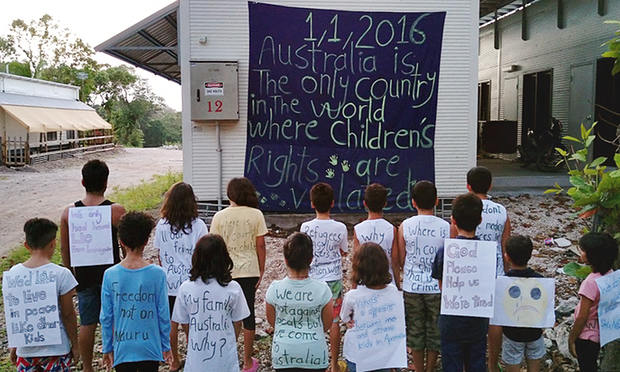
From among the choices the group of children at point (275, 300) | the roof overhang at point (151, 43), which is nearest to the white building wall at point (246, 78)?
the roof overhang at point (151, 43)

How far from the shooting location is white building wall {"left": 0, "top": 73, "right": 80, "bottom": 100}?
2509cm

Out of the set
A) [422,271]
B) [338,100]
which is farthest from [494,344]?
[338,100]

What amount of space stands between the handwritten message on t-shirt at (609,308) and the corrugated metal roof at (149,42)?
282 inches

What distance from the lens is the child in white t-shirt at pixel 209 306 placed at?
10.8 feet

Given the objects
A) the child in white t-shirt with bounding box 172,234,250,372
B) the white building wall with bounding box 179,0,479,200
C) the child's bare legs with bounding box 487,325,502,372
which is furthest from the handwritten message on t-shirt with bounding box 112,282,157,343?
the white building wall with bounding box 179,0,479,200

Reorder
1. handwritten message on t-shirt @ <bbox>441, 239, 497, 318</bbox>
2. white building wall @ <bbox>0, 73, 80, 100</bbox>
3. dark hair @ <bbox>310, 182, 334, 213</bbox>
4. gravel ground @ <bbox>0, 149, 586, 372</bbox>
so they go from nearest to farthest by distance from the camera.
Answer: handwritten message on t-shirt @ <bbox>441, 239, 497, 318</bbox>, dark hair @ <bbox>310, 182, 334, 213</bbox>, gravel ground @ <bbox>0, 149, 586, 372</bbox>, white building wall @ <bbox>0, 73, 80, 100</bbox>

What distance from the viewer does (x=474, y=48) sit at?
8672mm

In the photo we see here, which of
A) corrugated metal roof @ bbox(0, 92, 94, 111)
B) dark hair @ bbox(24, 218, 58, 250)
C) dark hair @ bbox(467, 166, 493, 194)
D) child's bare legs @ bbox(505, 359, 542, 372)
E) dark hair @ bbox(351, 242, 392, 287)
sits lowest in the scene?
child's bare legs @ bbox(505, 359, 542, 372)

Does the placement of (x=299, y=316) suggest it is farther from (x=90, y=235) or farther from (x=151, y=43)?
(x=151, y=43)

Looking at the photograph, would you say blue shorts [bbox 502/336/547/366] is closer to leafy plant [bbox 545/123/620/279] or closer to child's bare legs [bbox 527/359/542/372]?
child's bare legs [bbox 527/359/542/372]

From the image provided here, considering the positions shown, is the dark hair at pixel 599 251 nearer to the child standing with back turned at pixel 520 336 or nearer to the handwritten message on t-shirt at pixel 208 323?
the child standing with back turned at pixel 520 336

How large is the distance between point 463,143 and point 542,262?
238cm

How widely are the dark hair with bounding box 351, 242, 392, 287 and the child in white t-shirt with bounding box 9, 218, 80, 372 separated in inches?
65.6

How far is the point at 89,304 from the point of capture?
4113 millimetres
